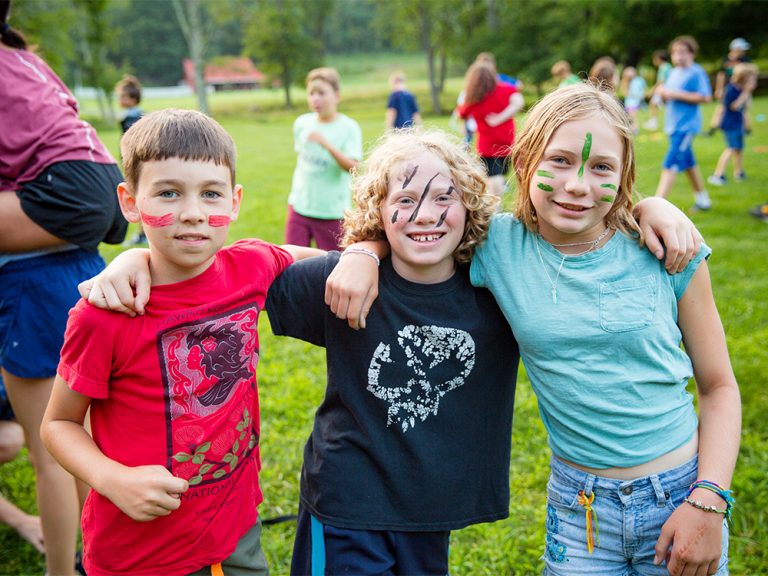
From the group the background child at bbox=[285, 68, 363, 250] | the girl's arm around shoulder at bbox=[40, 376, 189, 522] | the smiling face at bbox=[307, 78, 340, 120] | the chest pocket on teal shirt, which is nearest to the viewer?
the girl's arm around shoulder at bbox=[40, 376, 189, 522]

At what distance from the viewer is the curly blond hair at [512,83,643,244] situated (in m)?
1.85

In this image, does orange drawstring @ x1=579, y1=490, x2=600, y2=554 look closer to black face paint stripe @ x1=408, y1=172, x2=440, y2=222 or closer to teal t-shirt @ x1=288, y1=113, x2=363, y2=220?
black face paint stripe @ x1=408, y1=172, x2=440, y2=222

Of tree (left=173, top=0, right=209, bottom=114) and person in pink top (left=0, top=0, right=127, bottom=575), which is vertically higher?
tree (left=173, top=0, right=209, bottom=114)

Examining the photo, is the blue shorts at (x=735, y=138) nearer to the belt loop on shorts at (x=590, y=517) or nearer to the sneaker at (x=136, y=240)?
the sneaker at (x=136, y=240)

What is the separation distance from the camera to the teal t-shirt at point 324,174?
519 centimetres

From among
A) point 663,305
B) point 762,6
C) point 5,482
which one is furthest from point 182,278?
point 762,6

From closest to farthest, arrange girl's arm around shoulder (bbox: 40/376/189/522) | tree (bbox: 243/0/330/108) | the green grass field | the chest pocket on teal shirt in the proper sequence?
1. girl's arm around shoulder (bbox: 40/376/189/522)
2. the chest pocket on teal shirt
3. the green grass field
4. tree (bbox: 243/0/330/108)

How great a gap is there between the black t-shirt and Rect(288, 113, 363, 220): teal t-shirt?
131 inches

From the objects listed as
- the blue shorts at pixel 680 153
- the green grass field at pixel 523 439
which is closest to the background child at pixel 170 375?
the green grass field at pixel 523 439

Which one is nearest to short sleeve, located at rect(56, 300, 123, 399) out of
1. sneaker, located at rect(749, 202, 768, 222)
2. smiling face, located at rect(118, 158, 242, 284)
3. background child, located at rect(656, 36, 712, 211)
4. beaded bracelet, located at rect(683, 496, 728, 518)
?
smiling face, located at rect(118, 158, 242, 284)

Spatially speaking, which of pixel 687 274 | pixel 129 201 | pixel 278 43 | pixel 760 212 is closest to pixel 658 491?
pixel 687 274

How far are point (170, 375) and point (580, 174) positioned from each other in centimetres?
124

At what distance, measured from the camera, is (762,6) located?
1387 inches

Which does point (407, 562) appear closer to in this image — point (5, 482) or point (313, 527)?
point (313, 527)
